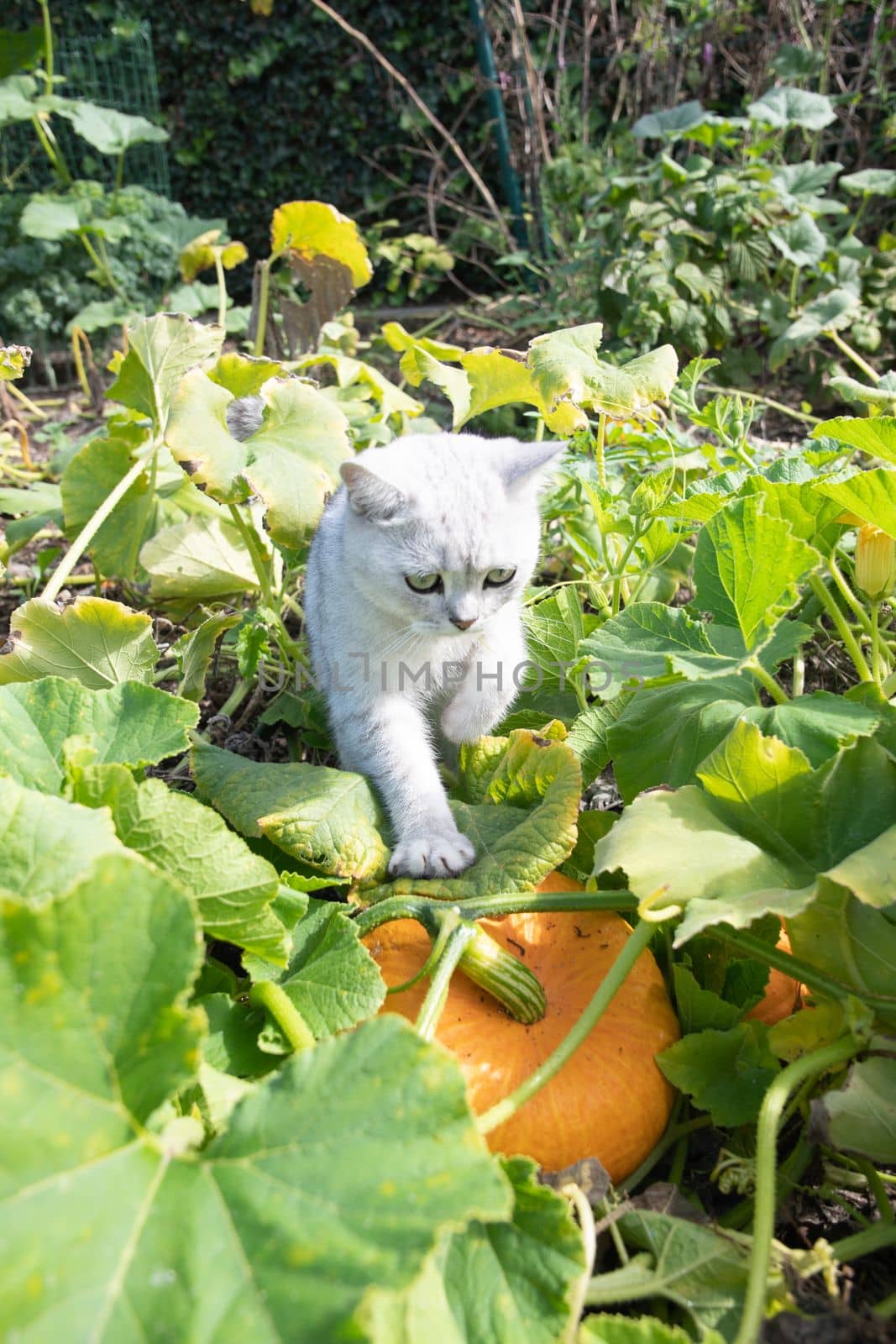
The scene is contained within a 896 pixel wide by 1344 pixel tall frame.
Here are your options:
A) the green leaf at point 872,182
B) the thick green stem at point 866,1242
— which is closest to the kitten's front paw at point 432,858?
the thick green stem at point 866,1242

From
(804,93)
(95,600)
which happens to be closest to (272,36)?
(804,93)

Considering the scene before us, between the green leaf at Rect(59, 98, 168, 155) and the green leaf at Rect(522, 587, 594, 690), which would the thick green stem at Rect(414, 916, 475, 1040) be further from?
the green leaf at Rect(59, 98, 168, 155)

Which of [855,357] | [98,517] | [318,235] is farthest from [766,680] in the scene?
[318,235]

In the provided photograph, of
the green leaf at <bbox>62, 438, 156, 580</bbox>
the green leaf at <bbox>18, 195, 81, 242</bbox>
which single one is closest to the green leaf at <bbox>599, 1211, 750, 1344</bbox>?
the green leaf at <bbox>62, 438, 156, 580</bbox>

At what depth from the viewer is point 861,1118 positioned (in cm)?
102

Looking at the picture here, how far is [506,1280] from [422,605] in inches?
41.8

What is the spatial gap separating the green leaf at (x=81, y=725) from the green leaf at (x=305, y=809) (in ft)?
0.58

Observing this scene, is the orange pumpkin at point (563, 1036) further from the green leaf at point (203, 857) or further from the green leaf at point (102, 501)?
the green leaf at point (102, 501)

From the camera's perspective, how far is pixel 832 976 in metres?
1.15

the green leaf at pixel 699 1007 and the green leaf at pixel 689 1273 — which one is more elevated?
the green leaf at pixel 689 1273

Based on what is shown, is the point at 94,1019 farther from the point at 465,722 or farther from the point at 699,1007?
the point at 465,722

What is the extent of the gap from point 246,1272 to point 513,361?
63.3 inches

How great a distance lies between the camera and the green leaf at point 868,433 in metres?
1.33

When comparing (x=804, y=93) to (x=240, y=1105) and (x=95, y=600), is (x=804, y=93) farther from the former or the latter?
(x=240, y=1105)
